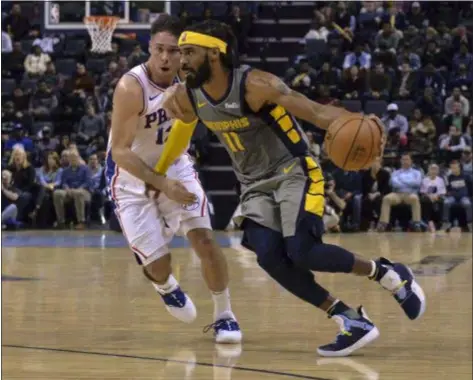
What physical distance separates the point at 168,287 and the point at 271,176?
116cm

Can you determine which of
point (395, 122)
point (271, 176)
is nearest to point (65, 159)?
point (395, 122)

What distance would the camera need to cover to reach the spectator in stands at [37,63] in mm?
20797

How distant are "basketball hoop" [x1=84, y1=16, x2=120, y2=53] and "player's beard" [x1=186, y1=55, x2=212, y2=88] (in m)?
14.6

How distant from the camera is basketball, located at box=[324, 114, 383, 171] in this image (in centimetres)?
525

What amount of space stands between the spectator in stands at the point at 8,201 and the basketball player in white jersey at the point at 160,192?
1071cm

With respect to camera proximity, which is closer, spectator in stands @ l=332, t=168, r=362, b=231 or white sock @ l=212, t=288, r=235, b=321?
white sock @ l=212, t=288, r=235, b=321

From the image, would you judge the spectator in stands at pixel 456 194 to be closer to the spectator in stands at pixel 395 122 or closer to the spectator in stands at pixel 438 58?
the spectator in stands at pixel 395 122

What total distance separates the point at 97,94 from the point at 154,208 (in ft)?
43.7

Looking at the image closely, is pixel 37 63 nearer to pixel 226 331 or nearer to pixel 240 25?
pixel 240 25

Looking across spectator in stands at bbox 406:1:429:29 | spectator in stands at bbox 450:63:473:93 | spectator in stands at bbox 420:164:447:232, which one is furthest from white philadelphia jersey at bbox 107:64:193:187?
spectator in stands at bbox 406:1:429:29

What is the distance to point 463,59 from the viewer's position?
18.9 metres

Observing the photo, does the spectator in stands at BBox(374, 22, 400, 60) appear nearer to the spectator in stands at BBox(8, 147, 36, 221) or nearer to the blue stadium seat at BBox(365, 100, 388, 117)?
the blue stadium seat at BBox(365, 100, 388, 117)

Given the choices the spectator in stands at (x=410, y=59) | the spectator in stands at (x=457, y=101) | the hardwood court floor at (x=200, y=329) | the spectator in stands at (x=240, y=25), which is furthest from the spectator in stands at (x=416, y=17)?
the hardwood court floor at (x=200, y=329)

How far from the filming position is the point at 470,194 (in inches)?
665
